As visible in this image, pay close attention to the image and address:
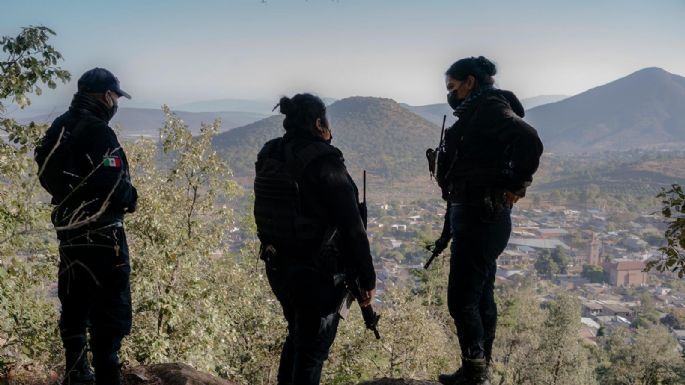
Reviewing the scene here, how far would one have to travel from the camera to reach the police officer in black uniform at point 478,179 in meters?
3.48

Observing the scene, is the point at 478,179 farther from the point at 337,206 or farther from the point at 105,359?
the point at 105,359

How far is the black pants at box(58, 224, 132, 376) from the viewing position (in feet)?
11.2

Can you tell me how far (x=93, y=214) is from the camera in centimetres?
334

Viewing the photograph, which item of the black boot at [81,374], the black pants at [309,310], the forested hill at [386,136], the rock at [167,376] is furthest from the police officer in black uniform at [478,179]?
the forested hill at [386,136]

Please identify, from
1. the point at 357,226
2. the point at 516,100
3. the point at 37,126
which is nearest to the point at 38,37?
the point at 37,126

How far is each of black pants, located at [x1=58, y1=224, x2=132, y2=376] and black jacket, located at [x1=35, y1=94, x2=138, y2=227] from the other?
0.14m

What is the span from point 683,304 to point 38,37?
90.7 meters

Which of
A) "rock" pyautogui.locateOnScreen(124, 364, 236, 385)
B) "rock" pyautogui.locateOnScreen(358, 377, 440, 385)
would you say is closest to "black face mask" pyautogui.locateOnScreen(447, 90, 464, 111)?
"rock" pyautogui.locateOnScreen(358, 377, 440, 385)

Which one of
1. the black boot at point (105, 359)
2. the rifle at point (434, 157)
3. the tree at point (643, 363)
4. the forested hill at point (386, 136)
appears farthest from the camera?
the forested hill at point (386, 136)

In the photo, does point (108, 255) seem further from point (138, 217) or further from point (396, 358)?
point (396, 358)

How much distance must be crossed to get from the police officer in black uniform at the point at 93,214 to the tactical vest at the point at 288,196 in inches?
40.0

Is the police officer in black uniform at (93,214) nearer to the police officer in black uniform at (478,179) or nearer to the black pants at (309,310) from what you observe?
the black pants at (309,310)

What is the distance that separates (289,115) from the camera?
3359 millimetres

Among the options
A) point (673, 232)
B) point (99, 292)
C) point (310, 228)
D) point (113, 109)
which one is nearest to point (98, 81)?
point (113, 109)
